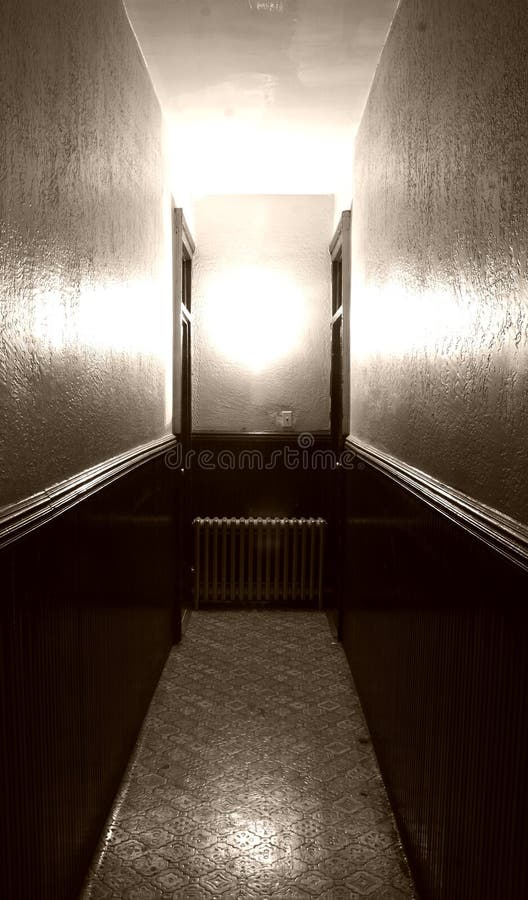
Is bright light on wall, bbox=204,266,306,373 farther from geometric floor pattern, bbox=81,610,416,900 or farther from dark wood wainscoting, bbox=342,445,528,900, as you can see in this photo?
dark wood wainscoting, bbox=342,445,528,900

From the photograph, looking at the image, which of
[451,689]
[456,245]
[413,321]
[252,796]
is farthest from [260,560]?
[456,245]

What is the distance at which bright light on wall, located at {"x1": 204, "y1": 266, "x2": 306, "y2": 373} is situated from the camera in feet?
18.8

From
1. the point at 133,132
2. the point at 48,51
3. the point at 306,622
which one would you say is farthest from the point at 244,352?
the point at 48,51

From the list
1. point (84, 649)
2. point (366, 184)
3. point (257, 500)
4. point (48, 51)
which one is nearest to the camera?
point (48, 51)

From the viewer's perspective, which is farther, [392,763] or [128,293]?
[128,293]

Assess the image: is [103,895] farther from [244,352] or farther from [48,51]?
[244,352]

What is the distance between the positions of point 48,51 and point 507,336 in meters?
1.27

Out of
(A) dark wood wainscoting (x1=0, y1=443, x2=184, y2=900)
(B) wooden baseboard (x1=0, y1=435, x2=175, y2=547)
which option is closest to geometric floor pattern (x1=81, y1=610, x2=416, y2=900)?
(A) dark wood wainscoting (x1=0, y1=443, x2=184, y2=900)

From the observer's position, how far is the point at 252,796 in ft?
9.14

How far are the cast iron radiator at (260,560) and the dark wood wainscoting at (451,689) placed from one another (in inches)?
82.3

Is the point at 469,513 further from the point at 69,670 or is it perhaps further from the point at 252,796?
the point at 252,796

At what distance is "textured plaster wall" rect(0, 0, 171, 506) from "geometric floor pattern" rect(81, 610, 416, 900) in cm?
129

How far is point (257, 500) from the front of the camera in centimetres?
566

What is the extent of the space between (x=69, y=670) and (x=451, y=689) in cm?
101
